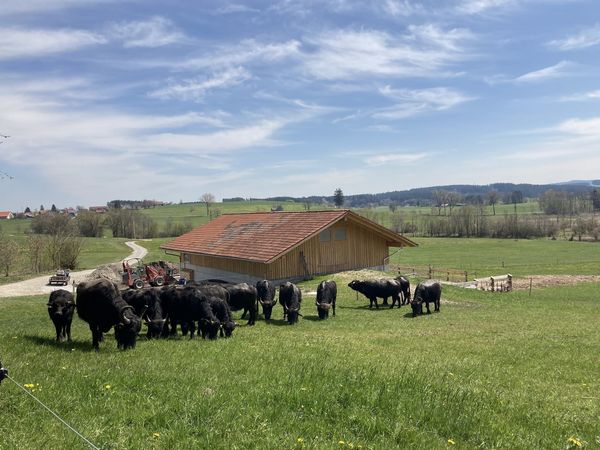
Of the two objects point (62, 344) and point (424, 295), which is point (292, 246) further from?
point (62, 344)

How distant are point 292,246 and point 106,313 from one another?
19971 mm

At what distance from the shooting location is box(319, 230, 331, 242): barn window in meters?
36.6

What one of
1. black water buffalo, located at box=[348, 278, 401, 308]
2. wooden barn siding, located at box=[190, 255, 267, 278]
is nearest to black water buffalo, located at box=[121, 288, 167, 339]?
black water buffalo, located at box=[348, 278, 401, 308]

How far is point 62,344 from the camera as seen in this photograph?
1243 cm

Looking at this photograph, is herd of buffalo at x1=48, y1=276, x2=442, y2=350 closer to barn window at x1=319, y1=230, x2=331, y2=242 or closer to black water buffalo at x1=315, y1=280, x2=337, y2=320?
black water buffalo at x1=315, y1=280, x2=337, y2=320

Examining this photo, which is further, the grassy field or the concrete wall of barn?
the grassy field

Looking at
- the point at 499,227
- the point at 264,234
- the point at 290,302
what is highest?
the point at 264,234

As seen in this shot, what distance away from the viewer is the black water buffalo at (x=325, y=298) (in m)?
21.7

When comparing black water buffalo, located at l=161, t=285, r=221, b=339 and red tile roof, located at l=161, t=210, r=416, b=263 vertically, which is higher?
red tile roof, located at l=161, t=210, r=416, b=263

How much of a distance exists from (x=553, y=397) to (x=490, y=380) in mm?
1270

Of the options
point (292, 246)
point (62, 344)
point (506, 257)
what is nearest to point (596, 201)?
point (506, 257)

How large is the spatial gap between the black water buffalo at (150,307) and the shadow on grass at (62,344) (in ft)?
7.04

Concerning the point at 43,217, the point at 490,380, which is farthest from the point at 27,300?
the point at 43,217

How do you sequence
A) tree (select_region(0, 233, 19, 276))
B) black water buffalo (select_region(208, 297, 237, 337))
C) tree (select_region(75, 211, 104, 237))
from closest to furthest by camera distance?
black water buffalo (select_region(208, 297, 237, 337))
tree (select_region(0, 233, 19, 276))
tree (select_region(75, 211, 104, 237))
